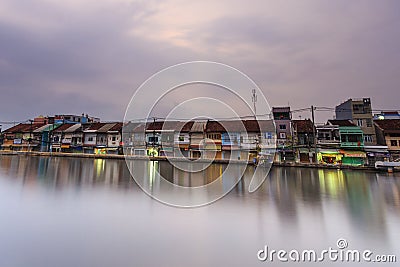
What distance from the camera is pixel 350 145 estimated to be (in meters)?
12.8

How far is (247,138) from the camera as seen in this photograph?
1541cm

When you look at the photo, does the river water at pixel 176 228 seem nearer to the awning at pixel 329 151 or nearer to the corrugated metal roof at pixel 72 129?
the awning at pixel 329 151

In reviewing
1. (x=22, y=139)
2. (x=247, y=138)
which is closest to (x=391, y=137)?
(x=247, y=138)

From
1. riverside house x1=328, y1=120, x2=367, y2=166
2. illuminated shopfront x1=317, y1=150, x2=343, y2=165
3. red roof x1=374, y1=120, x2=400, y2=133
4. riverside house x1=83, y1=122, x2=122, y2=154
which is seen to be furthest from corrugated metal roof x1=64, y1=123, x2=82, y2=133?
red roof x1=374, y1=120, x2=400, y2=133

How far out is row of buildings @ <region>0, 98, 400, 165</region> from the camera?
12.8m

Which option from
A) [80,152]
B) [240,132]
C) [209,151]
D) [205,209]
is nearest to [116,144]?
[80,152]

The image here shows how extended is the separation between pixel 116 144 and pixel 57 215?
53.0 ft

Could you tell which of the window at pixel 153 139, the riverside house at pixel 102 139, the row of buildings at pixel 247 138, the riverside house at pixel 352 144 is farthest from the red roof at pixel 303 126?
the riverside house at pixel 102 139

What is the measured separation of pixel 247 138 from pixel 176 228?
43.8 feet

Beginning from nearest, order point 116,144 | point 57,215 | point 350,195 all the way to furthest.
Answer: point 57,215, point 350,195, point 116,144

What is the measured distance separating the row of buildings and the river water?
32.2 feet

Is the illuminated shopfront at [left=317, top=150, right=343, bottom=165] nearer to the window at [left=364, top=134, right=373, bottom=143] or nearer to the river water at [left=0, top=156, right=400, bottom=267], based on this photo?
the window at [left=364, top=134, right=373, bottom=143]

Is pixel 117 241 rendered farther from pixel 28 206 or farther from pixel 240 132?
pixel 240 132

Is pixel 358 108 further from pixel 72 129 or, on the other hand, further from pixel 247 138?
pixel 72 129
